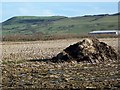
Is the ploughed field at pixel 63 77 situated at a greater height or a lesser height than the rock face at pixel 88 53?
lesser

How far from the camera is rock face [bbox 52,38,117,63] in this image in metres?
28.5

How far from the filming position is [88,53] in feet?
93.6

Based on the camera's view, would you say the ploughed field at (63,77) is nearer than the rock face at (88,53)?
Yes

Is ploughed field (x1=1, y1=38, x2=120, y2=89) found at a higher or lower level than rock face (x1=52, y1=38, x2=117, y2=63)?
lower

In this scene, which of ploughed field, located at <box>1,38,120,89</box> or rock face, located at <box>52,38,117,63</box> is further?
rock face, located at <box>52,38,117,63</box>

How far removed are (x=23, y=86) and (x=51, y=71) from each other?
5.75 metres

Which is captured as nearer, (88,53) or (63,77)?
(63,77)

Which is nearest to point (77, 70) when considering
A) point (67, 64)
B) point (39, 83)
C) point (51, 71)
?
point (51, 71)

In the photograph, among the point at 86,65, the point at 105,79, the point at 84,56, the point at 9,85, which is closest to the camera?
the point at 9,85

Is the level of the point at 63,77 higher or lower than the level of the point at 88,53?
lower

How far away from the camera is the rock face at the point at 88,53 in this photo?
93.4ft

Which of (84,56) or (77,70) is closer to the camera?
(77,70)

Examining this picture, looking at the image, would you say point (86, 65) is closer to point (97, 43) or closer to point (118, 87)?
point (97, 43)

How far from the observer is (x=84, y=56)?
2852cm
